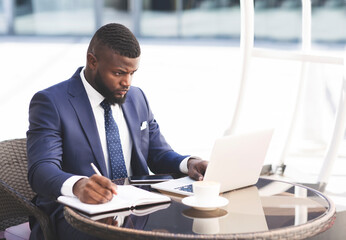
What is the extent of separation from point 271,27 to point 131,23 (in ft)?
12.3

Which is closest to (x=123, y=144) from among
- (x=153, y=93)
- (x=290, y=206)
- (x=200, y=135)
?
(x=290, y=206)

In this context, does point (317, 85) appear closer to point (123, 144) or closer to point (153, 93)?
point (153, 93)

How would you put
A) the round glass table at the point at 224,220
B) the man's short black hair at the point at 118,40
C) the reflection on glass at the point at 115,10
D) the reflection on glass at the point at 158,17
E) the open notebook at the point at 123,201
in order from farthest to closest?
1. the reflection on glass at the point at 158,17
2. the reflection on glass at the point at 115,10
3. the man's short black hair at the point at 118,40
4. the open notebook at the point at 123,201
5. the round glass table at the point at 224,220

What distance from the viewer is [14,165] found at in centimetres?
244

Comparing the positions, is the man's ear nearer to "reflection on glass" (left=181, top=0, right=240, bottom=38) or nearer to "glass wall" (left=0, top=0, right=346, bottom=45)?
"glass wall" (left=0, top=0, right=346, bottom=45)

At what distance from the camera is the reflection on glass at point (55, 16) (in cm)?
1498

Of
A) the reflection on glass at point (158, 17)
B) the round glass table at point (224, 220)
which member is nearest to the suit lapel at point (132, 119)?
the round glass table at point (224, 220)

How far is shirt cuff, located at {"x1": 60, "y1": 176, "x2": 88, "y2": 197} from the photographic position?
6.11 ft

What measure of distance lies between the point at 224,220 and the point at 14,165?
1.10 m

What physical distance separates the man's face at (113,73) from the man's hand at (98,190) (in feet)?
1.63

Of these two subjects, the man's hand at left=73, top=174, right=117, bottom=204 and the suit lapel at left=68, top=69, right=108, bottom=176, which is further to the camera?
the suit lapel at left=68, top=69, right=108, bottom=176

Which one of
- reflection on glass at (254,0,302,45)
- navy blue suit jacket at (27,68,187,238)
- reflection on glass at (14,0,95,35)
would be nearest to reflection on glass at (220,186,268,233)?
navy blue suit jacket at (27,68,187,238)

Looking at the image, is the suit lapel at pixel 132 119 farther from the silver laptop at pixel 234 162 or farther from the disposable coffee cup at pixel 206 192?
the disposable coffee cup at pixel 206 192

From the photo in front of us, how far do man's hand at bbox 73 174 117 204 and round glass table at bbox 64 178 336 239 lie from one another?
0.19 ft
